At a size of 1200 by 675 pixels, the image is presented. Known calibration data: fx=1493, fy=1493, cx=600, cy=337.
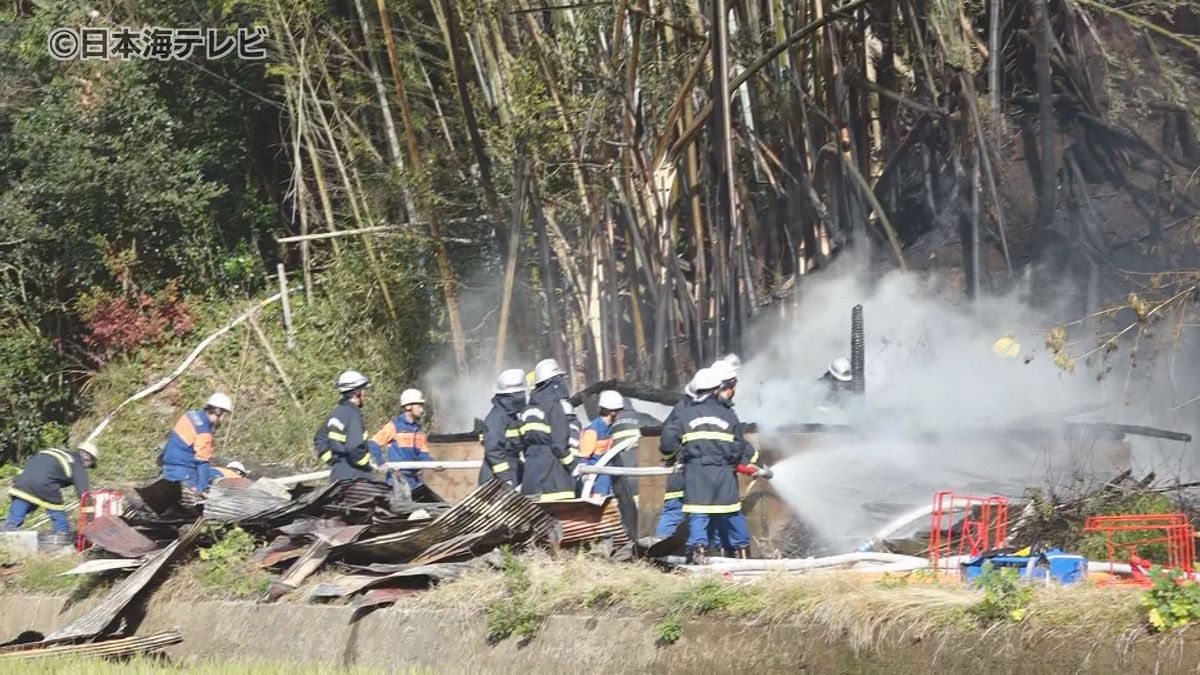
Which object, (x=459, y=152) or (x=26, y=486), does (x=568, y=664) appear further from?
(x=459, y=152)

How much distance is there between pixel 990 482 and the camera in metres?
11.8

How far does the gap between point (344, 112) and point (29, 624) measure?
9483 mm

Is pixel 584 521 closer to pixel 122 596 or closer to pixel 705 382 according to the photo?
pixel 705 382

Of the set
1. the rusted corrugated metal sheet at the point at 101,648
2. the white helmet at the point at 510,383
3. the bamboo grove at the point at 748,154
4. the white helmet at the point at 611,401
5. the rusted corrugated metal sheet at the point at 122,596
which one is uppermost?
the bamboo grove at the point at 748,154

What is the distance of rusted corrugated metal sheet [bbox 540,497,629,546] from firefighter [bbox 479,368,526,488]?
157cm

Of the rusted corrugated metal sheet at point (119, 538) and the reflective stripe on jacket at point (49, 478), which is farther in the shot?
the reflective stripe on jacket at point (49, 478)

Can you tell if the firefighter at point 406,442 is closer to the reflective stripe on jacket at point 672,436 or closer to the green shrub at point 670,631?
the reflective stripe on jacket at point 672,436

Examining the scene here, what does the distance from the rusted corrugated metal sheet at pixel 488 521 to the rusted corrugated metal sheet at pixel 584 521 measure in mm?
94

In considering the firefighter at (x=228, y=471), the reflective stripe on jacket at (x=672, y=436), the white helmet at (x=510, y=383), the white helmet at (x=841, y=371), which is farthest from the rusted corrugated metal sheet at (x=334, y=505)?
the white helmet at (x=841, y=371)

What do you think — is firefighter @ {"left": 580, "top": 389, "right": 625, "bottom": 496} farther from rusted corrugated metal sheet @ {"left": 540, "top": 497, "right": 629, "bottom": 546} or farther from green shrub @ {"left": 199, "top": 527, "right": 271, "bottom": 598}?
green shrub @ {"left": 199, "top": 527, "right": 271, "bottom": 598}

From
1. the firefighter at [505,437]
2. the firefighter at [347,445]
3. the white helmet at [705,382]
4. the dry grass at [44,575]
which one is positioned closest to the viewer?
the white helmet at [705,382]

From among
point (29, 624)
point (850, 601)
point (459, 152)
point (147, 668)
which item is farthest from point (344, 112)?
point (850, 601)

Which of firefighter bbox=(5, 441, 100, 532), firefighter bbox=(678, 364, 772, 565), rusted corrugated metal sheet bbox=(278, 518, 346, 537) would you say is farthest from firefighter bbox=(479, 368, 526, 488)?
firefighter bbox=(5, 441, 100, 532)

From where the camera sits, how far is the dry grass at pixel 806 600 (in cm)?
649
